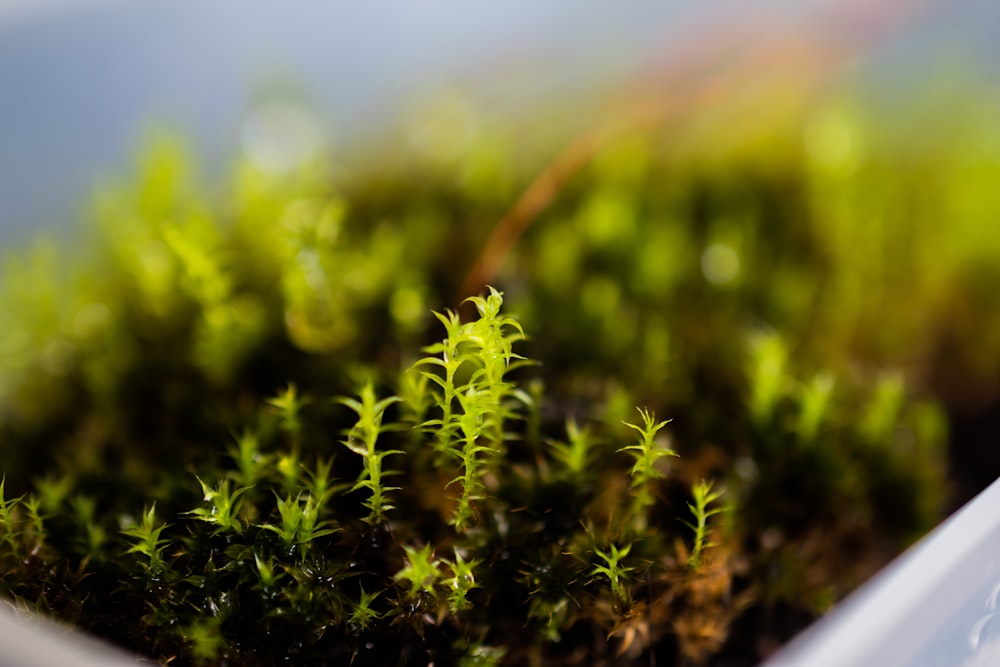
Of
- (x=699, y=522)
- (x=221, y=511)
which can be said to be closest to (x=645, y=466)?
(x=699, y=522)

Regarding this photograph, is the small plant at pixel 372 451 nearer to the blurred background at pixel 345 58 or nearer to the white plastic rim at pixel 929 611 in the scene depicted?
the white plastic rim at pixel 929 611

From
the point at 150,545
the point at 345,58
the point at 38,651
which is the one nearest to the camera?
the point at 38,651

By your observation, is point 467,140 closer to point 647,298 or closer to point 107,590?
point 647,298

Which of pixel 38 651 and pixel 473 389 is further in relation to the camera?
pixel 473 389

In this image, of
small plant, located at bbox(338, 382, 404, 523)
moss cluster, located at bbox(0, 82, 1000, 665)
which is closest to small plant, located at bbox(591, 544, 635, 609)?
moss cluster, located at bbox(0, 82, 1000, 665)

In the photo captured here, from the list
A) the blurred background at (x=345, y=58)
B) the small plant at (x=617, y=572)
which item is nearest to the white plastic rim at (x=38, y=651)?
the small plant at (x=617, y=572)

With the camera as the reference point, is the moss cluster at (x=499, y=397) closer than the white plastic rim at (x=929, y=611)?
No

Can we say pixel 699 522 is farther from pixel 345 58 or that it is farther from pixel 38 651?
pixel 345 58
